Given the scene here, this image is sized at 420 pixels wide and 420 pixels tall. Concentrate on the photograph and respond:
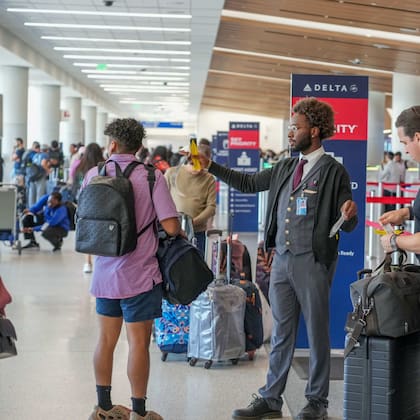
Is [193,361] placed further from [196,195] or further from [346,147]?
[346,147]

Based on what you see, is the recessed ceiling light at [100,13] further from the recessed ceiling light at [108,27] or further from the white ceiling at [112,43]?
the recessed ceiling light at [108,27]

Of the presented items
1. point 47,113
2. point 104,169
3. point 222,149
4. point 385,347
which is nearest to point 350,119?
point 104,169

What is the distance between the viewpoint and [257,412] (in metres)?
4.54

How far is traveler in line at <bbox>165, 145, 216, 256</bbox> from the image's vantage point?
6.89 m

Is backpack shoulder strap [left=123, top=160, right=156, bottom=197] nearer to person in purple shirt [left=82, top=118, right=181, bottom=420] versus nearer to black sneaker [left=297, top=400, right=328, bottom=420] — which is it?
person in purple shirt [left=82, top=118, right=181, bottom=420]

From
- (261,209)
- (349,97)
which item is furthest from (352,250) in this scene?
(261,209)

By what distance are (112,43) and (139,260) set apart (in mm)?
18154

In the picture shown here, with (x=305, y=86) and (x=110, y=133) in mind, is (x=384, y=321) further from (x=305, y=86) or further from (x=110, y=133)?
(x=305, y=86)

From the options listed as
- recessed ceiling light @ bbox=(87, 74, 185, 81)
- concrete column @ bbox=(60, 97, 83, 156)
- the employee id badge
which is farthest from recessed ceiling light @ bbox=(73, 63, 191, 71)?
the employee id badge

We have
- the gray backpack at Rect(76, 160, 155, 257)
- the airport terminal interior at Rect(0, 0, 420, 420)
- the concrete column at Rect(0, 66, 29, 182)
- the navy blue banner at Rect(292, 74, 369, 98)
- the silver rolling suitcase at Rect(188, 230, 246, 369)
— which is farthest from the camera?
the concrete column at Rect(0, 66, 29, 182)

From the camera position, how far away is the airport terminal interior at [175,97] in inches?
210

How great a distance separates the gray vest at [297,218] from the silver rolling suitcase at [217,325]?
1190mm

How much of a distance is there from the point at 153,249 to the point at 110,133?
63 centimetres

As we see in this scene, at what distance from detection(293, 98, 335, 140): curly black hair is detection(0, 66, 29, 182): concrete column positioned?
2053 centimetres
